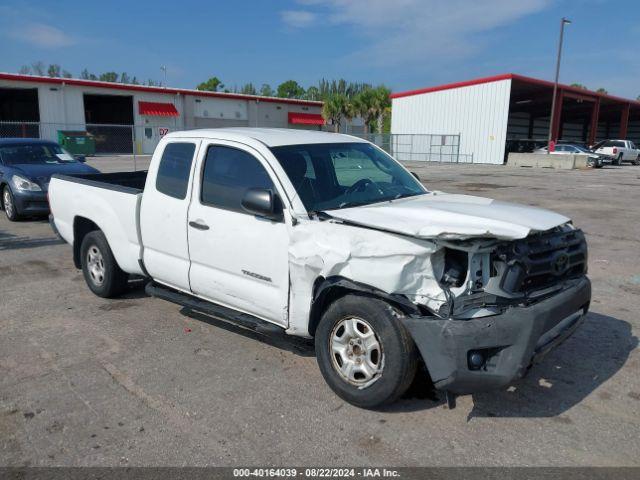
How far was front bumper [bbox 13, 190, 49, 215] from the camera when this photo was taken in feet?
34.9

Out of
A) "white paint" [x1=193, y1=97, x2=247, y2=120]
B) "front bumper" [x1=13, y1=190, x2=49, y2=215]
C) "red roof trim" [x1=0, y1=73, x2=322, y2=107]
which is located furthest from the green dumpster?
"front bumper" [x1=13, y1=190, x2=49, y2=215]

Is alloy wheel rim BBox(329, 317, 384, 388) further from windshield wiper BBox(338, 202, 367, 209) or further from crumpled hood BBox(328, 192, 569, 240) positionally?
windshield wiper BBox(338, 202, 367, 209)

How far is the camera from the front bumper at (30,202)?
10.6 meters

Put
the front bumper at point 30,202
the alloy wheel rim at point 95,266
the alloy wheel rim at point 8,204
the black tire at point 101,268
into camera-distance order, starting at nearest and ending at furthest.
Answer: the black tire at point 101,268 < the alloy wheel rim at point 95,266 < the front bumper at point 30,202 < the alloy wheel rim at point 8,204

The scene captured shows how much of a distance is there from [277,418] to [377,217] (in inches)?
58.0

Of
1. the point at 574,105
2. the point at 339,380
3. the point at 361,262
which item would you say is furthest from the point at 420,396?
the point at 574,105

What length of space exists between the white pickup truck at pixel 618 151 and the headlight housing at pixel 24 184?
36427mm

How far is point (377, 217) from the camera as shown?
144 inches

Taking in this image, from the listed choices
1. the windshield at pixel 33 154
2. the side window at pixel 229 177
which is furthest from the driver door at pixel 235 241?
the windshield at pixel 33 154

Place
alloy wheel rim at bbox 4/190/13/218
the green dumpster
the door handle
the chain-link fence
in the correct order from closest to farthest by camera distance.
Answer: the door handle, alloy wheel rim at bbox 4/190/13/218, the green dumpster, the chain-link fence

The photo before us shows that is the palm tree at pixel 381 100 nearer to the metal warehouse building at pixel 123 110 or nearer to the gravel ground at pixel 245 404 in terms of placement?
the metal warehouse building at pixel 123 110

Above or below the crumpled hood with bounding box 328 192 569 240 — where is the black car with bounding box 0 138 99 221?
below

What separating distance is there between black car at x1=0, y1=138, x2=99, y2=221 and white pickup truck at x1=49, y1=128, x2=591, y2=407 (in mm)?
6403

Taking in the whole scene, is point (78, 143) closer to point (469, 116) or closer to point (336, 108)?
point (469, 116)
